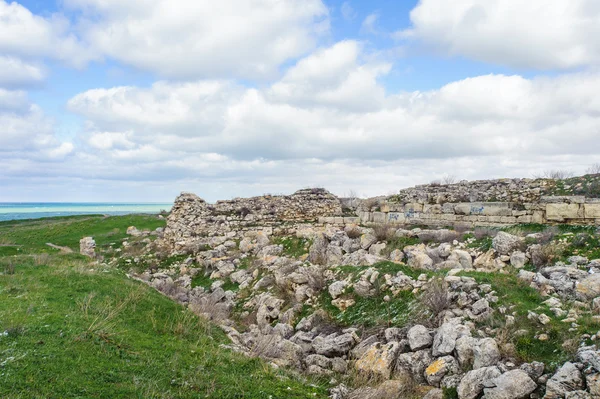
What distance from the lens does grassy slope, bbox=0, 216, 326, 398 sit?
16.0ft

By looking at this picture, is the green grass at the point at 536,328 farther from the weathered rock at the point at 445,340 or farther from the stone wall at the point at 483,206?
the stone wall at the point at 483,206

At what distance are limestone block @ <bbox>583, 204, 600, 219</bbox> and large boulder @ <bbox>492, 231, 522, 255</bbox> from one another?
14.3 ft

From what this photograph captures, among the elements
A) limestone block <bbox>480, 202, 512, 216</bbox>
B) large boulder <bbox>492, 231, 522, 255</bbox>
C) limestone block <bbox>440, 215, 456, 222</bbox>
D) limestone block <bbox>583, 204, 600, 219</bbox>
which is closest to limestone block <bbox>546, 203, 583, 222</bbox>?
limestone block <bbox>583, 204, 600, 219</bbox>

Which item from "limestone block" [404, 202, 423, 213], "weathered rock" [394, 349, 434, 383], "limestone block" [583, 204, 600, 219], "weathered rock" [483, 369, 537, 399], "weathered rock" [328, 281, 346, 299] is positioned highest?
"limestone block" [404, 202, 423, 213]

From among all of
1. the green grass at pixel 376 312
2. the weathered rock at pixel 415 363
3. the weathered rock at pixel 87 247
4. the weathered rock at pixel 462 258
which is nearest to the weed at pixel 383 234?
the weathered rock at pixel 462 258

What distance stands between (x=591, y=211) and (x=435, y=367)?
1039cm

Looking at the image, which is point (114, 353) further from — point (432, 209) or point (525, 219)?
point (432, 209)

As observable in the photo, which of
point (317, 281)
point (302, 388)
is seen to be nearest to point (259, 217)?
point (317, 281)

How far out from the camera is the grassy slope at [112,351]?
4.89 m

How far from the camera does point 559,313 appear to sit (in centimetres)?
657

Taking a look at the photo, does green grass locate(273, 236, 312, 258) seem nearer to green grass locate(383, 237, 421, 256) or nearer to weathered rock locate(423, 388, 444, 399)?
green grass locate(383, 237, 421, 256)

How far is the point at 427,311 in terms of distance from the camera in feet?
25.5

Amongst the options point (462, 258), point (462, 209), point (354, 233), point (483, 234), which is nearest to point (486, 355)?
point (462, 258)

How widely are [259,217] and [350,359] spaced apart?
42.7ft
